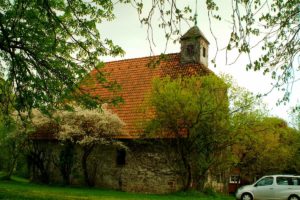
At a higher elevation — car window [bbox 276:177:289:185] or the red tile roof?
the red tile roof

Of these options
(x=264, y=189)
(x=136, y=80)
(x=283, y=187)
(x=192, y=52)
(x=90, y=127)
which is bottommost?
(x=264, y=189)

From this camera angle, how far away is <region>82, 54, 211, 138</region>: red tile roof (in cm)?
2427

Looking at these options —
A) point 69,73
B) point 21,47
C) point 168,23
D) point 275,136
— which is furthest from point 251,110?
point 168,23

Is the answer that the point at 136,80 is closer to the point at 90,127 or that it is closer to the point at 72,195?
the point at 90,127

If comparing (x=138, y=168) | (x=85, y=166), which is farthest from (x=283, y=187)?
(x=85, y=166)

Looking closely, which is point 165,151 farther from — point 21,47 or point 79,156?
point 21,47

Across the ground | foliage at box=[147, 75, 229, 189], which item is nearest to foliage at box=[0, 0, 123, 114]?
the ground

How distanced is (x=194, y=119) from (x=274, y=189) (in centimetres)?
558

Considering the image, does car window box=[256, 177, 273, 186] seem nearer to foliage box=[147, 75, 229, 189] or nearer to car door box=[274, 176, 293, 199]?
car door box=[274, 176, 293, 199]

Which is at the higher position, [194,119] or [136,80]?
[136,80]

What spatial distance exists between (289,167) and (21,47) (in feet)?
100

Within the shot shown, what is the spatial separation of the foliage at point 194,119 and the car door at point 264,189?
2407 millimetres

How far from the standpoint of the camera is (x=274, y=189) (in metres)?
21.0

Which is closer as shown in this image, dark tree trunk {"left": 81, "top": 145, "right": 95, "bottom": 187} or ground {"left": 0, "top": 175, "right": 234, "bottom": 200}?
ground {"left": 0, "top": 175, "right": 234, "bottom": 200}
